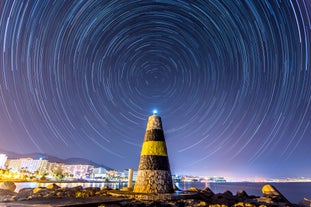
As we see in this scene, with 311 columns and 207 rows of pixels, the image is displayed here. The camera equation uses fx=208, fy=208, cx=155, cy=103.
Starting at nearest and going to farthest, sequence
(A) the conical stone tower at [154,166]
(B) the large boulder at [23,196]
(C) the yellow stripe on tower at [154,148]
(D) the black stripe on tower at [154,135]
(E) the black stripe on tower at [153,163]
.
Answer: (B) the large boulder at [23,196] < (A) the conical stone tower at [154,166] < (E) the black stripe on tower at [153,163] < (C) the yellow stripe on tower at [154,148] < (D) the black stripe on tower at [154,135]

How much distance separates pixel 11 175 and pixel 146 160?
138667 mm

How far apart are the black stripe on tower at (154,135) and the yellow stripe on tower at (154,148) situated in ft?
0.67

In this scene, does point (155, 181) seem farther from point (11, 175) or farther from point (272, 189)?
point (11, 175)

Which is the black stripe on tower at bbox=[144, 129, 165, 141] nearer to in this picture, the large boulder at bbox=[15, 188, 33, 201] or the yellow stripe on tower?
the yellow stripe on tower

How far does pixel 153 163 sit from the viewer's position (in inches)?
446

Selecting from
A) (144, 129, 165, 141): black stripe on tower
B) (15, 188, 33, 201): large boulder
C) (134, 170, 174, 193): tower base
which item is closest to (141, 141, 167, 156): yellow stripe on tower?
(144, 129, 165, 141): black stripe on tower

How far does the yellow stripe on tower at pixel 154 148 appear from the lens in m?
11.6

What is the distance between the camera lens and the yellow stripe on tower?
11648mm

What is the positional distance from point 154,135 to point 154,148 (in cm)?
77

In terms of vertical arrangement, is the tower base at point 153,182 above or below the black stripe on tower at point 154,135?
below

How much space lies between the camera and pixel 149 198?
28.8 feet

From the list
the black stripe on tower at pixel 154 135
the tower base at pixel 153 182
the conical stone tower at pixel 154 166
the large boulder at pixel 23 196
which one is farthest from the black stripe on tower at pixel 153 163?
the large boulder at pixel 23 196

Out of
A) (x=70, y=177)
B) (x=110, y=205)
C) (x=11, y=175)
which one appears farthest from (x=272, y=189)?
(x=70, y=177)

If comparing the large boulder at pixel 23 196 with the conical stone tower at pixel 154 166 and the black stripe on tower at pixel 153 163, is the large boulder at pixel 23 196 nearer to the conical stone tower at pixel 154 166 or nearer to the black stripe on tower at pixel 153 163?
the conical stone tower at pixel 154 166
